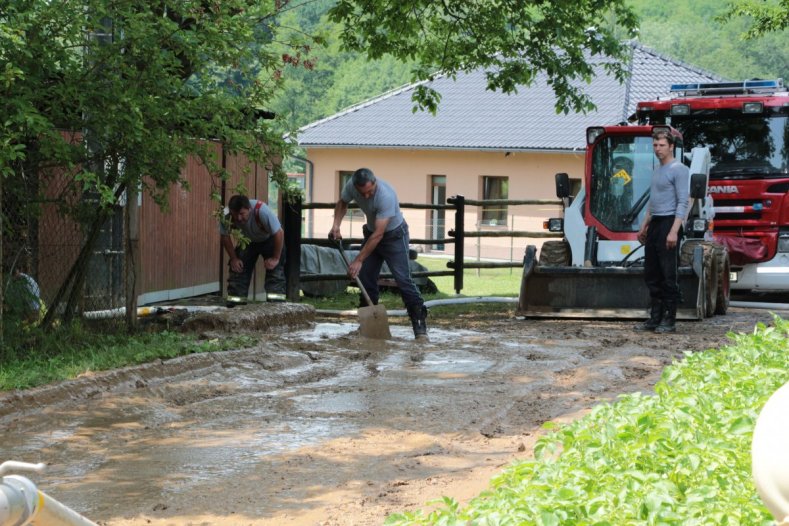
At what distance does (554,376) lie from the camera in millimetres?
9773

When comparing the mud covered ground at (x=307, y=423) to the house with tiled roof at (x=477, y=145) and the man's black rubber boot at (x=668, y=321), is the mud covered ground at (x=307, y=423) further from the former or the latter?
the house with tiled roof at (x=477, y=145)

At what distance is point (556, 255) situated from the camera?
50.5 ft

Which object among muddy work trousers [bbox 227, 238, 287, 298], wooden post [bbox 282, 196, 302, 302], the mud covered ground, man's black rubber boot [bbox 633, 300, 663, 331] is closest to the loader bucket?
man's black rubber boot [bbox 633, 300, 663, 331]

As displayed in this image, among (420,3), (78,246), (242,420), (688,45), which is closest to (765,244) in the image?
(420,3)

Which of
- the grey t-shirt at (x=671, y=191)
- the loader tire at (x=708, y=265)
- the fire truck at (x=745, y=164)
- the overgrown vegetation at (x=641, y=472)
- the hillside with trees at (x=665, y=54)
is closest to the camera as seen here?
the overgrown vegetation at (x=641, y=472)

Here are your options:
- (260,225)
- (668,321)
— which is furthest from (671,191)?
(260,225)

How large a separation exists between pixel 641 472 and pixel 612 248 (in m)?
11.4

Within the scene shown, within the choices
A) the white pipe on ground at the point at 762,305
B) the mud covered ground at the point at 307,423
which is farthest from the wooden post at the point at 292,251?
the white pipe on ground at the point at 762,305

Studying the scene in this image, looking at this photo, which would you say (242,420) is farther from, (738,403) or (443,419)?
(738,403)

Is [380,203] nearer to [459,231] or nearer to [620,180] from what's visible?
[620,180]

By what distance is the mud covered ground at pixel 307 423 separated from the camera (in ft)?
19.3

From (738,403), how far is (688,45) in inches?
3706

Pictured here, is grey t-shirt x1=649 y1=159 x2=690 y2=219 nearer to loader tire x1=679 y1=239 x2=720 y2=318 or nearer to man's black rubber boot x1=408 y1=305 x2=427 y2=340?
loader tire x1=679 y1=239 x2=720 y2=318

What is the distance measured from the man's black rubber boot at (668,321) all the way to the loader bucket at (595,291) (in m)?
1.15
